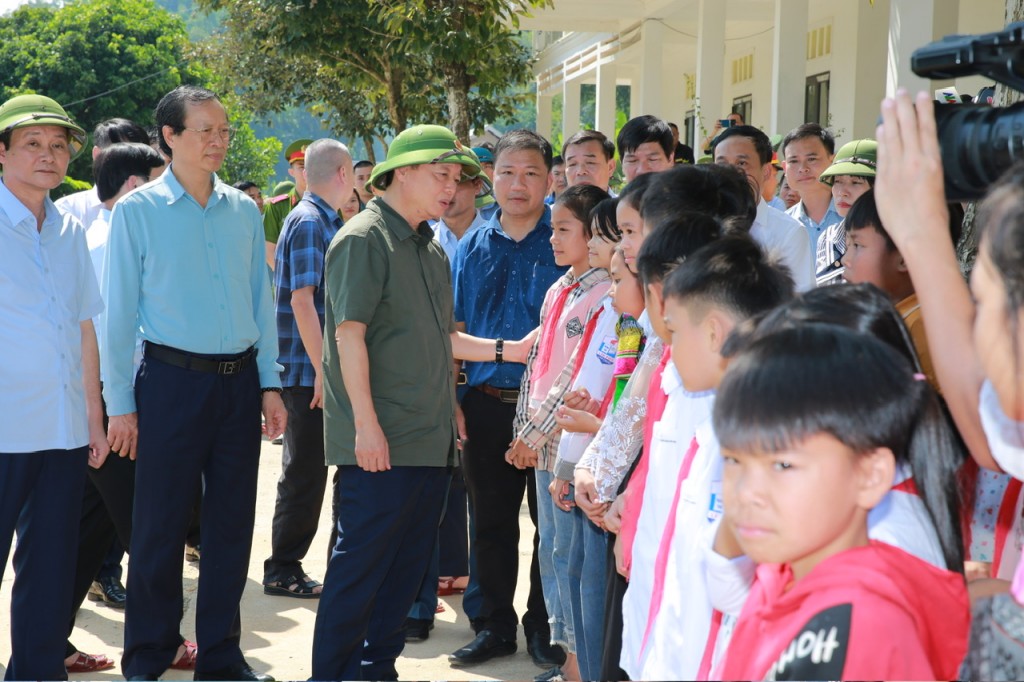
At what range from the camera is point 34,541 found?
388 centimetres

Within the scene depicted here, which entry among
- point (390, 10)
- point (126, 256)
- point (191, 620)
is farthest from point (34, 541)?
point (390, 10)

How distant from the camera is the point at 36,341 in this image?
3889mm

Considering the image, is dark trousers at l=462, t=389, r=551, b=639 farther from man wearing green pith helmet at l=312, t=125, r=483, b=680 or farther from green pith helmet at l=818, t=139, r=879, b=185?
green pith helmet at l=818, t=139, r=879, b=185

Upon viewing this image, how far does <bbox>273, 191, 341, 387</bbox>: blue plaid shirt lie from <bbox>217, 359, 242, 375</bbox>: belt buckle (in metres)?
1.23

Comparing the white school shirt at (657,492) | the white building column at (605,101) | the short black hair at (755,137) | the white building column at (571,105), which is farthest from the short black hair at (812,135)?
the white building column at (571,105)

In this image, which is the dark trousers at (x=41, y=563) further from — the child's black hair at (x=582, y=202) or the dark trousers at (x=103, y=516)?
the child's black hair at (x=582, y=202)

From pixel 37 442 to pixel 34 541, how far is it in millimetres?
357

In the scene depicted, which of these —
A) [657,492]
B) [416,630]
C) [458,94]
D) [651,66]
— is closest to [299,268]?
[416,630]

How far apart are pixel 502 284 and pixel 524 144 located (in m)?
0.67

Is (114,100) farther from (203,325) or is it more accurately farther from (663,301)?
(663,301)

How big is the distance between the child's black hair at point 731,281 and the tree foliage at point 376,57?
288 inches

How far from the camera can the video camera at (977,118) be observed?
192cm

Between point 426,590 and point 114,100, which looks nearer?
point 426,590

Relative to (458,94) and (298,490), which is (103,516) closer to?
(298,490)
